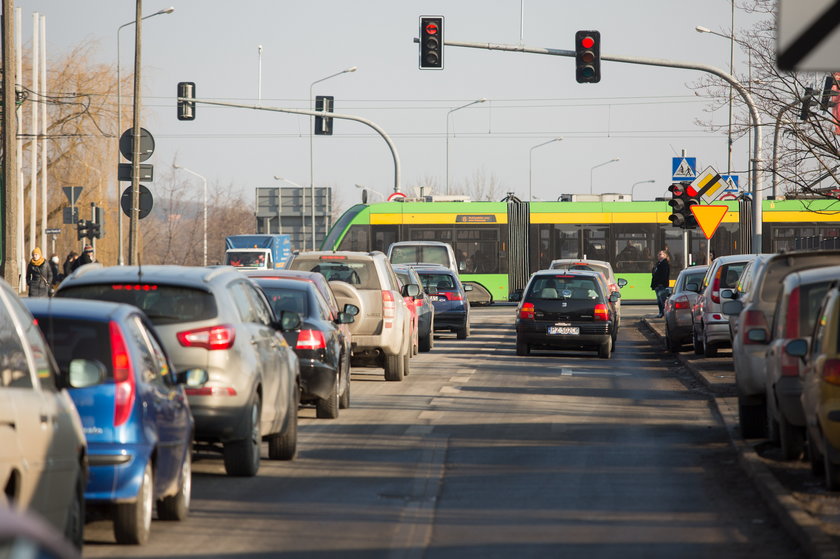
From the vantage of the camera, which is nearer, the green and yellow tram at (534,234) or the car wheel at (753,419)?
the car wheel at (753,419)

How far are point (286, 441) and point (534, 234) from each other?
3926cm

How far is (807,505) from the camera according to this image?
9555 millimetres

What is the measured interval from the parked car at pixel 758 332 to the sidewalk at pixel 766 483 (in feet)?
0.95

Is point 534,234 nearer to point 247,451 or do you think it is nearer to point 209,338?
point 247,451

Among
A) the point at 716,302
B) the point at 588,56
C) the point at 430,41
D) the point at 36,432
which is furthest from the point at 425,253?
the point at 36,432

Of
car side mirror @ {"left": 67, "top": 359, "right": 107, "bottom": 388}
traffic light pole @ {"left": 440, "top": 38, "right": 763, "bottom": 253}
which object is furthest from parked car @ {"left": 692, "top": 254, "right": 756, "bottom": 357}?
car side mirror @ {"left": 67, "top": 359, "right": 107, "bottom": 388}

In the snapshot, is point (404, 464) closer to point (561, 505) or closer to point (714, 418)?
point (561, 505)

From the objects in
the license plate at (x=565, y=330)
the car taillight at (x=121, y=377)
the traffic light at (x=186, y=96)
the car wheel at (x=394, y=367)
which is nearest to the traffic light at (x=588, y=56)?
→ the license plate at (x=565, y=330)

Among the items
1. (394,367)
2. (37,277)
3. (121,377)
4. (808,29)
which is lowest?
(394,367)

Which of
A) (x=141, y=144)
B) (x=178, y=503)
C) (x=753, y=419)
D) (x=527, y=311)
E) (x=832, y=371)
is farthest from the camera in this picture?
(x=141, y=144)

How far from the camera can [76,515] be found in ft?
23.9

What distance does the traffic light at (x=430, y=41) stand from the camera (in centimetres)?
2633

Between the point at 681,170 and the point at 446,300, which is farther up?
the point at 681,170

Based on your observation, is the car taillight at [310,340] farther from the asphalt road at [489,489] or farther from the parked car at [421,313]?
the parked car at [421,313]
